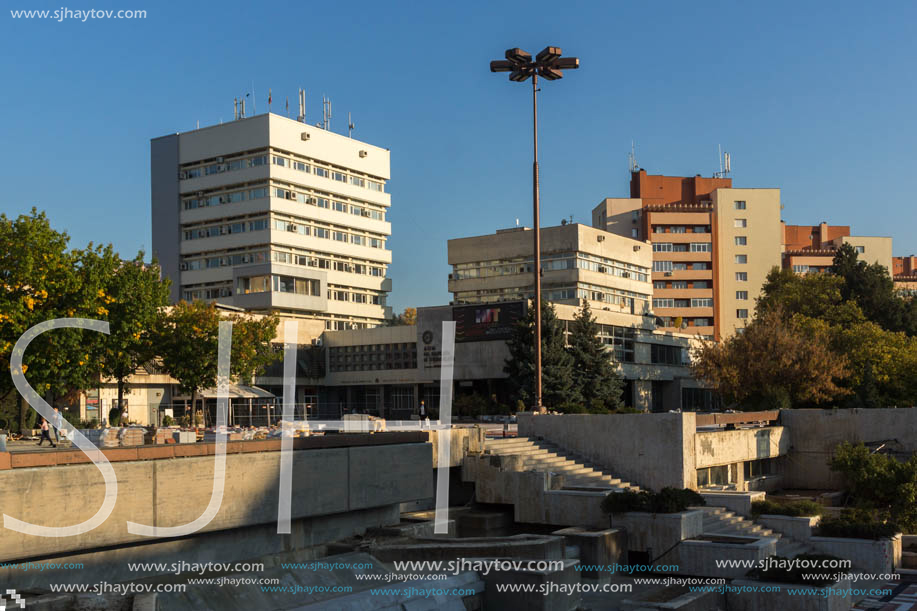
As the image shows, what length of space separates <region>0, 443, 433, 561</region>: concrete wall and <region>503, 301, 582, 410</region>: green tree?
33010mm

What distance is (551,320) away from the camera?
174ft

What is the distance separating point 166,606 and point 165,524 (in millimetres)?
1864

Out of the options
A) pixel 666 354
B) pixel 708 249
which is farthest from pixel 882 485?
pixel 708 249

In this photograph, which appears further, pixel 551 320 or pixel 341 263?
pixel 341 263

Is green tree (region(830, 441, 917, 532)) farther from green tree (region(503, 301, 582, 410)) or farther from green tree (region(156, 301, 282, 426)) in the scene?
green tree (region(156, 301, 282, 426))

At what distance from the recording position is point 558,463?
27.0 m

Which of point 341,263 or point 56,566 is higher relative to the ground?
point 341,263

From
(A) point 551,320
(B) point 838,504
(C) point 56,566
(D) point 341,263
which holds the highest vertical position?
(D) point 341,263

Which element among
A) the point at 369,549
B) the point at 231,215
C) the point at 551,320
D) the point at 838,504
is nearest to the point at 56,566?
the point at 369,549

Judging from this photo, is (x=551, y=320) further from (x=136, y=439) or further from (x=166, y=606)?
(x=166, y=606)

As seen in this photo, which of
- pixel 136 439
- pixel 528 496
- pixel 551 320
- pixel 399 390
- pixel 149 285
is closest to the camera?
pixel 136 439

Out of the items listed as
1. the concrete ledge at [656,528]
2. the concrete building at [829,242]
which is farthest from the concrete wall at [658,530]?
the concrete building at [829,242]

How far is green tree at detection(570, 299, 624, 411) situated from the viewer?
180 ft

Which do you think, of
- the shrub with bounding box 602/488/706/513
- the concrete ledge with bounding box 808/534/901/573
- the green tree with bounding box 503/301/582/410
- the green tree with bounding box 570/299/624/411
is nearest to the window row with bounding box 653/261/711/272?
the green tree with bounding box 570/299/624/411
